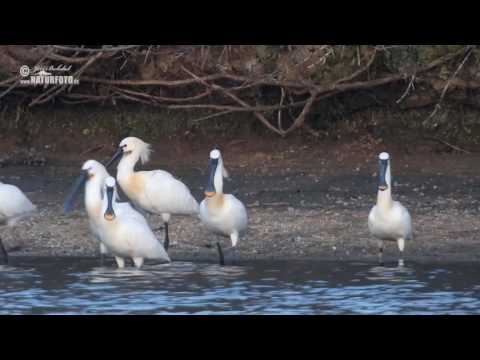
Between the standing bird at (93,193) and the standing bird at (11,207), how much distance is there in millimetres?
431

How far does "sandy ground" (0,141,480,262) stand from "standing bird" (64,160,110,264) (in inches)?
22.0

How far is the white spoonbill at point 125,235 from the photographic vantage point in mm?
11891

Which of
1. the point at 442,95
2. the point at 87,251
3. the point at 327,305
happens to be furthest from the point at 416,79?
the point at 327,305

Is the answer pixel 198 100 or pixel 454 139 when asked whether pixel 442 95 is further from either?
pixel 198 100

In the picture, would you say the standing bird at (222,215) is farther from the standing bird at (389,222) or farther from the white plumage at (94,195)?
the standing bird at (389,222)

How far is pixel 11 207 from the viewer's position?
13.0 meters

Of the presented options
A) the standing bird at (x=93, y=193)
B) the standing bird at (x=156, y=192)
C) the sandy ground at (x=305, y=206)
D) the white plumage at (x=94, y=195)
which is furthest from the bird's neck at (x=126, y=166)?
the white plumage at (x=94, y=195)

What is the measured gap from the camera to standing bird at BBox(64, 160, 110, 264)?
12238 millimetres

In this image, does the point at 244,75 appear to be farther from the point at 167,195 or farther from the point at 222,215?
the point at 222,215

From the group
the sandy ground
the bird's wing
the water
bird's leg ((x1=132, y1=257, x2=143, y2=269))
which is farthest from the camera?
the bird's wing

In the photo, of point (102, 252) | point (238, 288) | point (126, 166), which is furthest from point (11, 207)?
point (238, 288)

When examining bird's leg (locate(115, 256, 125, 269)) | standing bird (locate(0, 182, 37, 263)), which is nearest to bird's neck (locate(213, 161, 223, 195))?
bird's leg (locate(115, 256, 125, 269))

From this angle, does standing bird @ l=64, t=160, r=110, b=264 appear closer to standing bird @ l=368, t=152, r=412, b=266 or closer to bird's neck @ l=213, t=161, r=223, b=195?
bird's neck @ l=213, t=161, r=223, b=195

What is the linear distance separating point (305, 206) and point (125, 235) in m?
3.02
